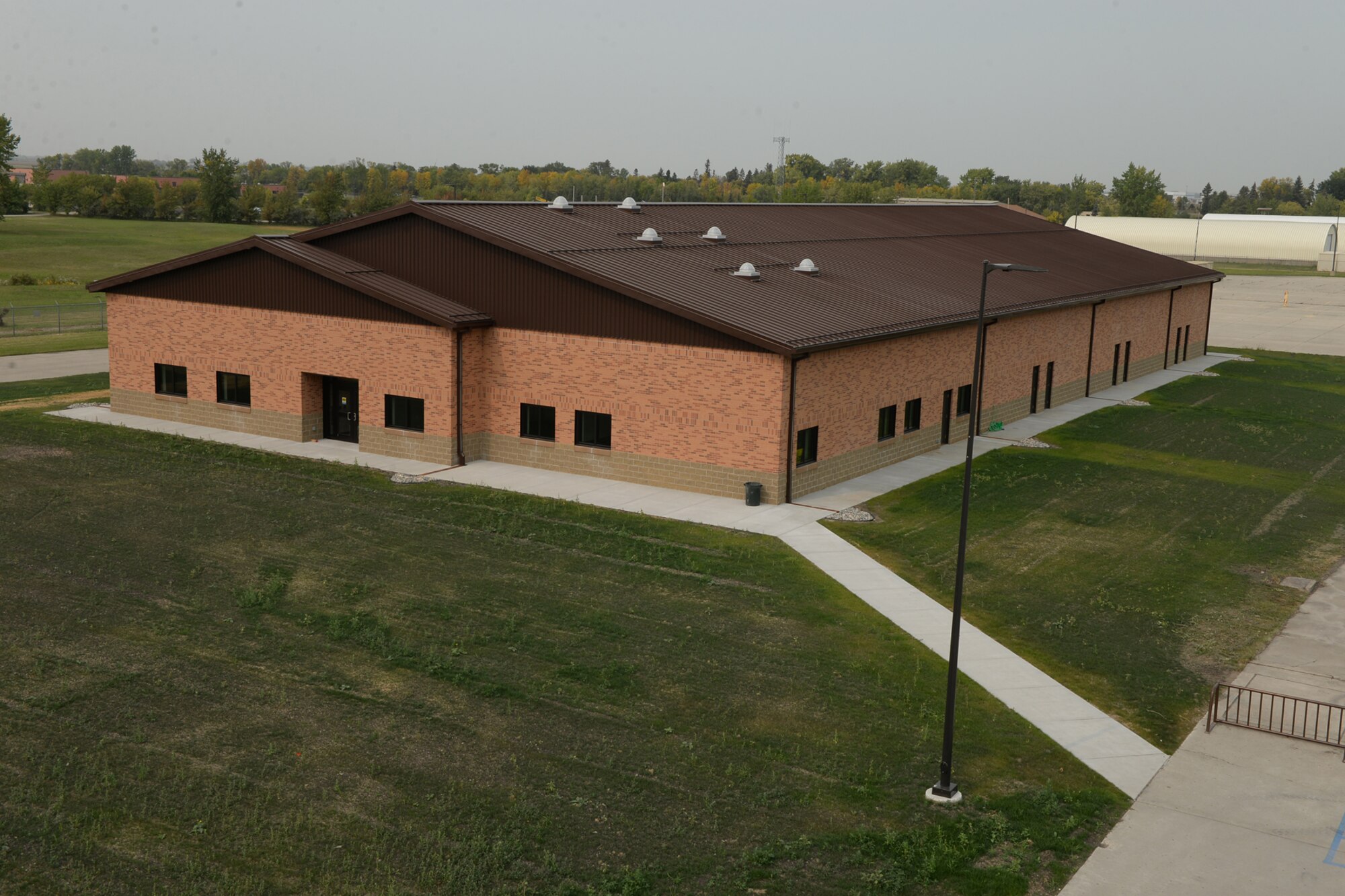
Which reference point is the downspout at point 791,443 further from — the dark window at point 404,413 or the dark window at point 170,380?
the dark window at point 170,380

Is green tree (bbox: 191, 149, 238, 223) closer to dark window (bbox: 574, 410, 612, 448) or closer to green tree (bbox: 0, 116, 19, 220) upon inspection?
green tree (bbox: 0, 116, 19, 220)

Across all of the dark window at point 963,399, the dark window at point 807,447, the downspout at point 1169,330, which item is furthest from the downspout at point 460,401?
the downspout at point 1169,330

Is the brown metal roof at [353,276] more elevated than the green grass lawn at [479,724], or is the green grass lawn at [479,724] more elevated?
the brown metal roof at [353,276]

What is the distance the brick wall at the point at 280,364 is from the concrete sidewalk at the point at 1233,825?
22908 millimetres

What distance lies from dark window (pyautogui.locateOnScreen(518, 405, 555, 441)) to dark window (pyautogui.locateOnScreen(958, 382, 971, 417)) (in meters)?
13.8

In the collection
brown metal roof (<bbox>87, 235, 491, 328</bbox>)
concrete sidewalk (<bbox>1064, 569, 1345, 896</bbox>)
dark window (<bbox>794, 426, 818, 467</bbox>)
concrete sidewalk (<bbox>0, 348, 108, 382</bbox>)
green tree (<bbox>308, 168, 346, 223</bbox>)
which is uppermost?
green tree (<bbox>308, 168, 346, 223</bbox>)

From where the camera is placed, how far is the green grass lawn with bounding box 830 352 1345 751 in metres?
23.5

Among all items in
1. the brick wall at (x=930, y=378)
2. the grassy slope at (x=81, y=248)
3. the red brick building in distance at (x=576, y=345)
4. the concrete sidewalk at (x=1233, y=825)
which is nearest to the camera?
the concrete sidewalk at (x=1233, y=825)

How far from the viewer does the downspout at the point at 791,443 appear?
3244cm

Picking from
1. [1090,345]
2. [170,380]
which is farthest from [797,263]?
[170,380]

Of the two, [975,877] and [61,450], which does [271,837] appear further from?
[61,450]

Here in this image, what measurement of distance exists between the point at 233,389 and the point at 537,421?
10.9 meters

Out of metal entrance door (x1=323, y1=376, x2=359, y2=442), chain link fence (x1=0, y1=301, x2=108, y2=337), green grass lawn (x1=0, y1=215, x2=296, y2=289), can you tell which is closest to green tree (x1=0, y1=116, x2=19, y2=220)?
green grass lawn (x1=0, y1=215, x2=296, y2=289)

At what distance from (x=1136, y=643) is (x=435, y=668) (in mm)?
12986
